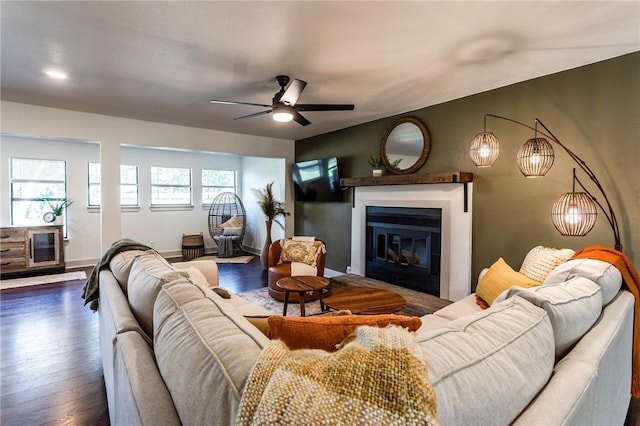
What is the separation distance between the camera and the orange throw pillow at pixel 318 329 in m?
0.99

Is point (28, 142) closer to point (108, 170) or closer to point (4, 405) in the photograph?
point (108, 170)

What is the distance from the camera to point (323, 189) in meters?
5.30

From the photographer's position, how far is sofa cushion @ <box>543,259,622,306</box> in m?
1.57

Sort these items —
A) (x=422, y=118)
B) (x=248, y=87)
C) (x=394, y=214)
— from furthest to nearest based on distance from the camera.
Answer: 1. (x=394, y=214)
2. (x=422, y=118)
3. (x=248, y=87)

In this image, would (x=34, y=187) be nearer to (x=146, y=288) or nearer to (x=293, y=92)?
(x=293, y=92)

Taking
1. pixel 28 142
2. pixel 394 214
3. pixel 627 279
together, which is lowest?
pixel 627 279

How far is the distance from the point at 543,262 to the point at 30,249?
6897mm

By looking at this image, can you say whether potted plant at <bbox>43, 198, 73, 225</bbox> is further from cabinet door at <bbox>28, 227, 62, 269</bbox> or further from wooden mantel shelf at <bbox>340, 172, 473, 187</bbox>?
wooden mantel shelf at <bbox>340, 172, 473, 187</bbox>

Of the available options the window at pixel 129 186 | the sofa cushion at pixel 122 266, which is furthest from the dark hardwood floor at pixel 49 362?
the window at pixel 129 186

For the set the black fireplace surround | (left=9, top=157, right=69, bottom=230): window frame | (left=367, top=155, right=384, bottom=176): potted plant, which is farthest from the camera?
(left=9, top=157, right=69, bottom=230): window frame

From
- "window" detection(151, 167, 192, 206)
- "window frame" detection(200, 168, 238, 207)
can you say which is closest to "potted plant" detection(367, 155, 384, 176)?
"window frame" detection(200, 168, 238, 207)

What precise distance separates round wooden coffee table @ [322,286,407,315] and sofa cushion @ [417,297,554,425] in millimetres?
1511

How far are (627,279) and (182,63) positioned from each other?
11.4ft

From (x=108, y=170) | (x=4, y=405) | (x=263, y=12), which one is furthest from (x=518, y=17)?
(x=108, y=170)
